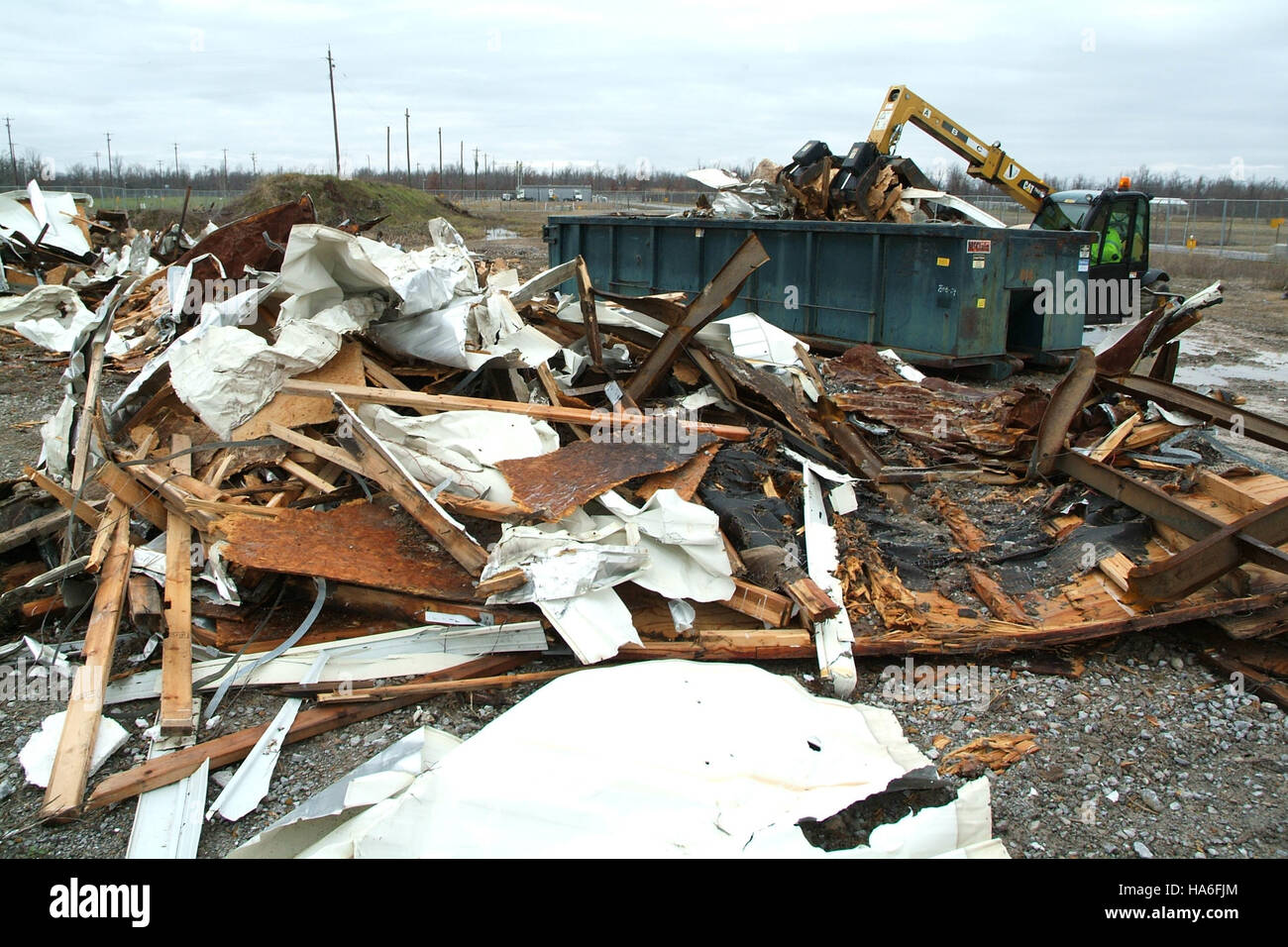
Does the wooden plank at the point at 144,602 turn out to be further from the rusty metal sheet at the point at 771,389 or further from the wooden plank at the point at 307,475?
the rusty metal sheet at the point at 771,389

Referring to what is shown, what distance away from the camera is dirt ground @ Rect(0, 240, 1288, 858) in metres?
2.95

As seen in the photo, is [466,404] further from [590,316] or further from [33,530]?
[33,530]

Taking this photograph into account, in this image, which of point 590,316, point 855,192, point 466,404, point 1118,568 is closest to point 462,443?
point 466,404

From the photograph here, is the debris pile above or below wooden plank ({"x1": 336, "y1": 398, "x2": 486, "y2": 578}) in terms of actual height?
above

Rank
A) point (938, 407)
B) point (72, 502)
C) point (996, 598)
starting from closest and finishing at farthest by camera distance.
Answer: point (996, 598) < point (72, 502) < point (938, 407)

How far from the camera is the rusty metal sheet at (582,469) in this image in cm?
414

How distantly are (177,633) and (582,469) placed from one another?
6.57 feet

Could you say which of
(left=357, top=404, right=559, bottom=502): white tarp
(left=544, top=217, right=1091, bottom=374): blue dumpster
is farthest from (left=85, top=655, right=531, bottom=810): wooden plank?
(left=544, top=217, right=1091, bottom=374): blue dumpster

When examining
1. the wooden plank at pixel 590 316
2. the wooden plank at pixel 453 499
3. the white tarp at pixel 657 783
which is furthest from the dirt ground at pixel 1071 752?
the wooden plank at pixel 590 316

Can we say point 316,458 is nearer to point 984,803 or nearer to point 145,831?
point 145,831

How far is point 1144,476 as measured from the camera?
5262 mm

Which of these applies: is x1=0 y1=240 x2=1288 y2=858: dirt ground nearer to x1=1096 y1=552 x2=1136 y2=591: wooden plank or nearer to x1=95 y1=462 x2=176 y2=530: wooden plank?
x1=1096 y1=552 x2=1136 y2=591: wooden plank

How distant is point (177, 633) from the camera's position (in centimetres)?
373

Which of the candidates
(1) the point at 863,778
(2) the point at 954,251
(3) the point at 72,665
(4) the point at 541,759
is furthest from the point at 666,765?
(2) the point at 954,251
